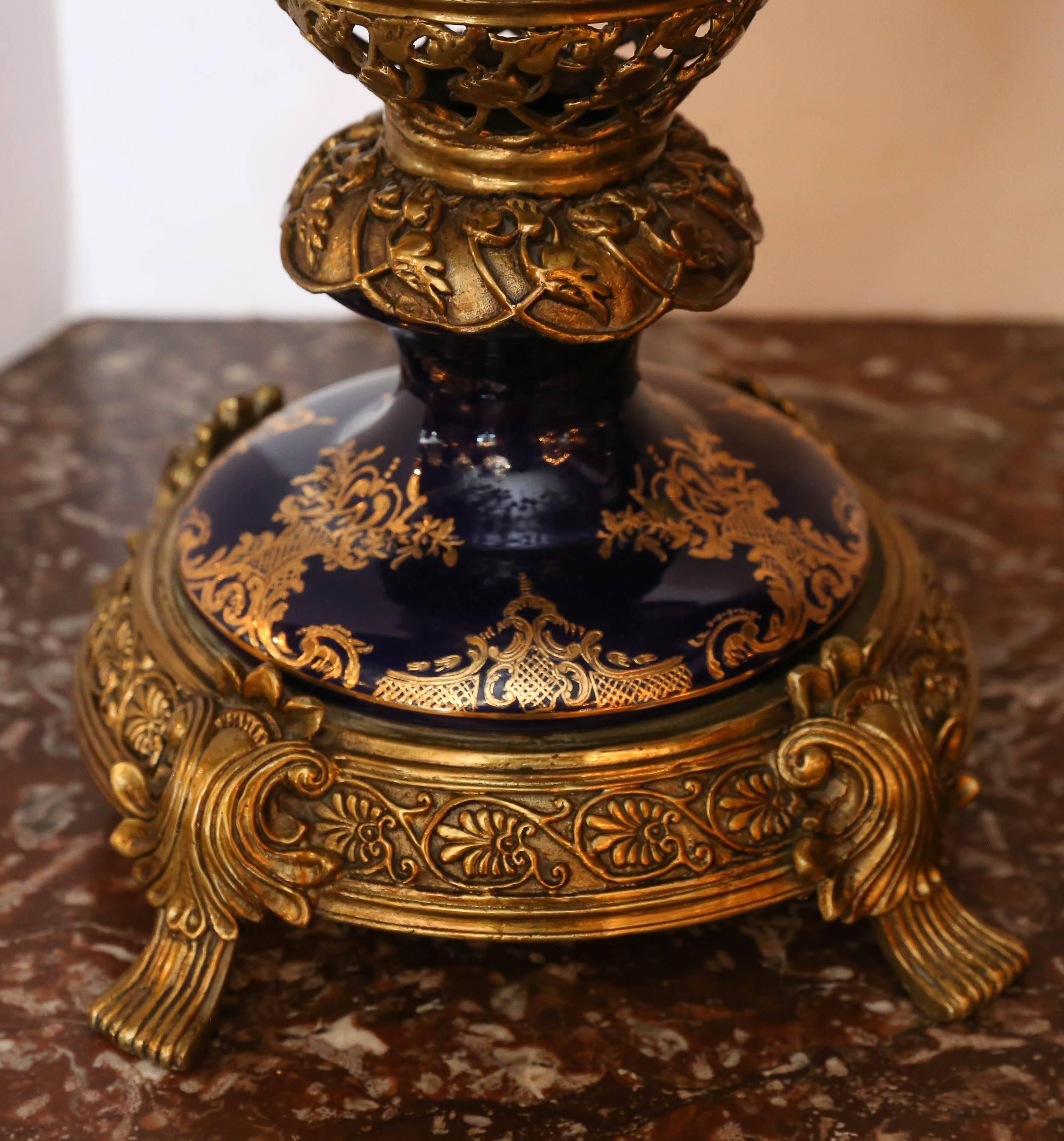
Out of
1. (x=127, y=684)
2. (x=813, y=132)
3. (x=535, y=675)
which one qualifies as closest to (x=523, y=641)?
(x=535, y=675)

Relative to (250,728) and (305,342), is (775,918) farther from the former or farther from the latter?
(305,342)

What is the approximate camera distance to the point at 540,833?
0.84 metres

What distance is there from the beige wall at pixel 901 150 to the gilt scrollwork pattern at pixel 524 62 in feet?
2.62

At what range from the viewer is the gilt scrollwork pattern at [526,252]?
31.7 inches

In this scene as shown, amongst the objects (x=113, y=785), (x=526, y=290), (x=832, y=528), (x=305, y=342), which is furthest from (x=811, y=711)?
(x=305, y=342)

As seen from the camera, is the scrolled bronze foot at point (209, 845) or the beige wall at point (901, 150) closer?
the scrolled bronze foot at point (209, 845)

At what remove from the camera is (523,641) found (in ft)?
2.81

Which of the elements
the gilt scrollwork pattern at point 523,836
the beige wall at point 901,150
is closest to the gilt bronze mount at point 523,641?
the gilt scrollwork pattern at point 523,836

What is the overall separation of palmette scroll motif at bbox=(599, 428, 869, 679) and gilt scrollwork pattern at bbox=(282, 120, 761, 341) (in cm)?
13

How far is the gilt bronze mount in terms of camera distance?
815 mm

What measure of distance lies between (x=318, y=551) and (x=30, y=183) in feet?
3.09

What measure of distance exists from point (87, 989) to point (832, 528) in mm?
541

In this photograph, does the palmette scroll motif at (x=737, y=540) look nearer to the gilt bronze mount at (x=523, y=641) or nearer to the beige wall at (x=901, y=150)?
the gilt bronze mount at (x=523, y=641)

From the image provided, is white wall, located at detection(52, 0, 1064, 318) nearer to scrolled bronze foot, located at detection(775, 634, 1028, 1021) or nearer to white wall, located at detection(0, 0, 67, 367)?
white wall, located at detection(0, 0, 67, 367)
